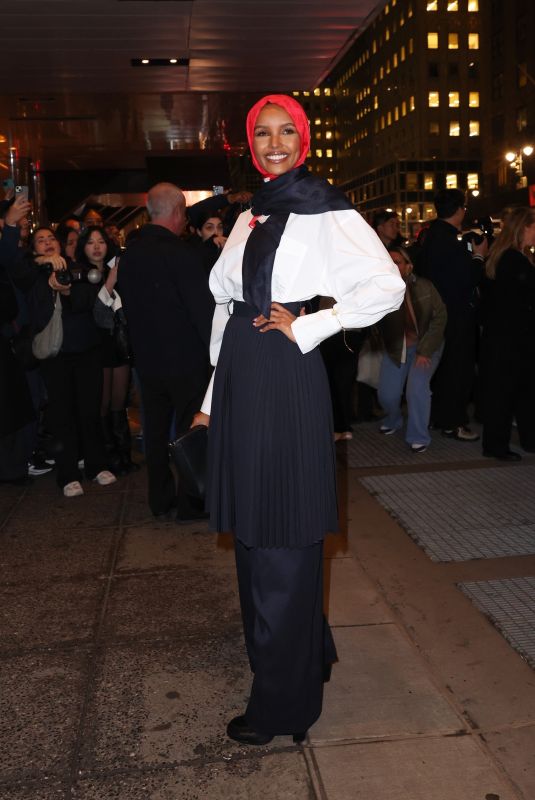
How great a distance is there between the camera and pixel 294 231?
267cm

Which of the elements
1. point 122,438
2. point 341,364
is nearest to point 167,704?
point 122,438

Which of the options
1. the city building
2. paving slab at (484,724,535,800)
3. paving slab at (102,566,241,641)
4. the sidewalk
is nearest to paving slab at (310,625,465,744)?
the sidewalk

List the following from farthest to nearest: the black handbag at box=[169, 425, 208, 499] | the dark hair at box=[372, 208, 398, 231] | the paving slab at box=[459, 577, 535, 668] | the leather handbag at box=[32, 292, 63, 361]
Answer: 1. the dark hair at box=[372, 208, 398, 231]
2. the leather handbag at box=[32, 292, 63, 361]
3. the paving slab at box=[459, 577, 535, 668]
4. the black handbag at box=[169, 425, 208, 499]

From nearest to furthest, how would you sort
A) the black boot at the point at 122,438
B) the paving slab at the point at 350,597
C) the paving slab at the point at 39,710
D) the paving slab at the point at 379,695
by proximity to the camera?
the paving slab at the point at 39,710 < the paving slab at the point at 379,695 < the paving slab at the point at 350,597 < the black boot at the point at 122,438

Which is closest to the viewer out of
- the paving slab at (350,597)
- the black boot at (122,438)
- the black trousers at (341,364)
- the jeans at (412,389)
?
the paving slab at (350,597)

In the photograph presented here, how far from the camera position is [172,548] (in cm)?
495

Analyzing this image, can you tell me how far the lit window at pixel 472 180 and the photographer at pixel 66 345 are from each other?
10987 cm

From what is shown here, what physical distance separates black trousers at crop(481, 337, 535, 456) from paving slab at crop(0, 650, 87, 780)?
428cm

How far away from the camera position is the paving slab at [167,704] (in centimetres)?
285

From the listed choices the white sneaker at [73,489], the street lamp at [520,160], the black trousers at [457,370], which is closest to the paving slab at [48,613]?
the white sneaker at [73,489]

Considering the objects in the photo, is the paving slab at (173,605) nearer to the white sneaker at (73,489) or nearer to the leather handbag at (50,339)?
the white sneaker at (73,489)

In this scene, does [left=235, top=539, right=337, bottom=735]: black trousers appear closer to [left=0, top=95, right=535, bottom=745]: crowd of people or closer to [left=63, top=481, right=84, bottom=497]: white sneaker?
[left=0, top=95, right=535, bottom=745]: crowd of people

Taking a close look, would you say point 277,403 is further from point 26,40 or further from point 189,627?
point 26,40

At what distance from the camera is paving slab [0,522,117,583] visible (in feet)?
15.1
